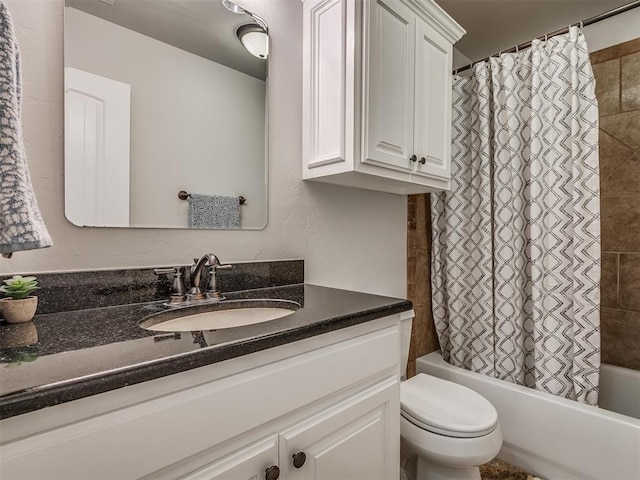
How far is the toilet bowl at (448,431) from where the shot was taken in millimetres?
1200

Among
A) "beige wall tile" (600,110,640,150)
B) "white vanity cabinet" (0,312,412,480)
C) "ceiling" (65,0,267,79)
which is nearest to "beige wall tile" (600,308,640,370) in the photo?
"beige wall tile" (600,110,640,150)

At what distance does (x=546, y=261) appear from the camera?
5.44 feet

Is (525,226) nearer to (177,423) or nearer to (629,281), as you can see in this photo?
(629,281)

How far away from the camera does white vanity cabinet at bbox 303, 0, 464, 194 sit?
4.06ft

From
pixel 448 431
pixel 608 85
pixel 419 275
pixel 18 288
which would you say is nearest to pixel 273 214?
pixel 18 288

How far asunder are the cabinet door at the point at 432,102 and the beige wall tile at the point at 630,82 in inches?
45.1

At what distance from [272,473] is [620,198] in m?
2.31

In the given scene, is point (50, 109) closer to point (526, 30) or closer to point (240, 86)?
point (240, 86)

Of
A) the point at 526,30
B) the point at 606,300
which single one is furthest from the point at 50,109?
the point at 606,300

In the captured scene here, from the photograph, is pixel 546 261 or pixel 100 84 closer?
pixel 100 84

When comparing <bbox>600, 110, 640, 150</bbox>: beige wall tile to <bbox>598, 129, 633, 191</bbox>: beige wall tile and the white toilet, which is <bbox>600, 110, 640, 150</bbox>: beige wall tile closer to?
<bbox>598, 129, 633, 191</bbox>: beige wall tile

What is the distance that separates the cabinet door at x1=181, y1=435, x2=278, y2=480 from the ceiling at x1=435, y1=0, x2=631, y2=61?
224cm

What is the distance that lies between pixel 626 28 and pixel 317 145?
2.00 meters

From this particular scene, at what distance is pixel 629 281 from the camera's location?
196 cm
